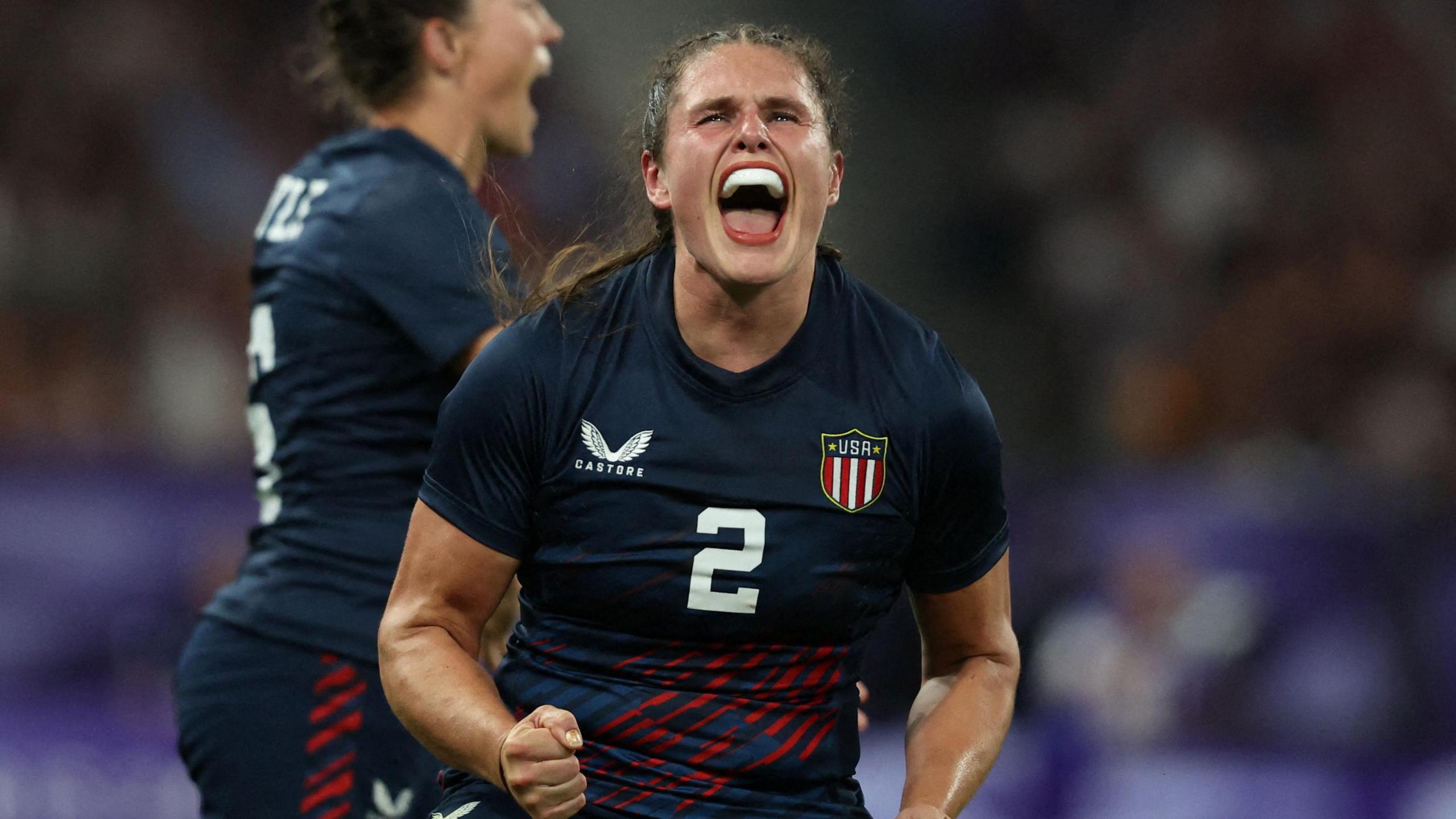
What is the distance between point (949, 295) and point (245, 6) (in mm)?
4015

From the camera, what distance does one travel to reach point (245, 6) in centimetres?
835

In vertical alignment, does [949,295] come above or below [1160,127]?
below

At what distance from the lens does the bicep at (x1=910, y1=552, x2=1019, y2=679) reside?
2539 mm

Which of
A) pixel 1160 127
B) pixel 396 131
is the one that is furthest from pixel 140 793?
pixel 1160 127

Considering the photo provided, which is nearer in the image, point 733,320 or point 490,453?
point 490,453

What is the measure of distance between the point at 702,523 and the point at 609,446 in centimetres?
18

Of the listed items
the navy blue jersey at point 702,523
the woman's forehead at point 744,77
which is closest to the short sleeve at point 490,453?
the navy blue jersey at point 702,523

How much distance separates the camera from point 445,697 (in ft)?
7.39

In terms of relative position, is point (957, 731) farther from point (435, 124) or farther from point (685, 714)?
point (435, 124)

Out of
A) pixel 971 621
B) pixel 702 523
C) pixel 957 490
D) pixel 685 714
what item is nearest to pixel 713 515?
pixel 702 523

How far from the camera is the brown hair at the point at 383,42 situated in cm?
328

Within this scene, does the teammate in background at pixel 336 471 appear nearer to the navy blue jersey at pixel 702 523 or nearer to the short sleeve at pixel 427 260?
the short sleeve at pixel 427 260

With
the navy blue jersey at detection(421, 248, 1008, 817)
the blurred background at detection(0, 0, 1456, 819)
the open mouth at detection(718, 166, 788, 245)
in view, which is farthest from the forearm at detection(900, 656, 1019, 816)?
the blurred background at detection(0, 0, 1456, 819)

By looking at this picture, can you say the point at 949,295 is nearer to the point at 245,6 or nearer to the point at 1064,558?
the point at 1064,558
